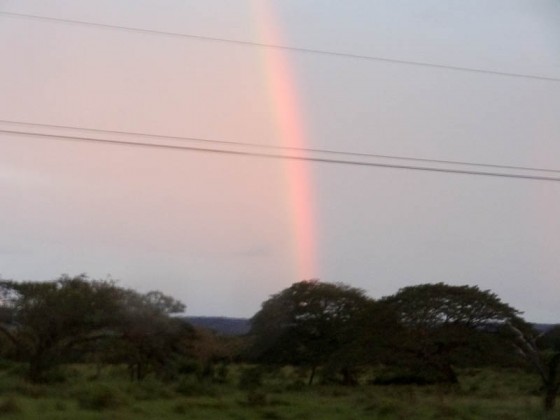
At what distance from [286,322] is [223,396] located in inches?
560

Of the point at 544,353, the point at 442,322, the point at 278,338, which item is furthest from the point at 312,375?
the point at 544,353

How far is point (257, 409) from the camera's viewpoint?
25797 mm

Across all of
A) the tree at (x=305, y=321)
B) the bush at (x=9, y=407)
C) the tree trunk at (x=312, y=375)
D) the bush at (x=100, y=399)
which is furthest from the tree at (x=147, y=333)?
the bush at (x=9, y=407)

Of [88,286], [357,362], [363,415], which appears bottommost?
[363,415]

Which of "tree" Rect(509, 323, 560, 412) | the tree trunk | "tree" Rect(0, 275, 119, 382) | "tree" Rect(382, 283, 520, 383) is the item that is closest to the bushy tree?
"tree" Rect(0, 275, 119, 382)

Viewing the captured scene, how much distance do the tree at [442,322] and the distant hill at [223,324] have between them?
7.21m

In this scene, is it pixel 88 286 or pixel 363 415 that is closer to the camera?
pixel 363 415

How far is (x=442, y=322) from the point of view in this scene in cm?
4056

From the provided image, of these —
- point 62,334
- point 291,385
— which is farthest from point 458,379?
point 62,334

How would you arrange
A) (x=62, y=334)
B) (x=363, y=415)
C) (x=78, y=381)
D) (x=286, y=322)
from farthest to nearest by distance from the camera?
(x=286, y=322) < (x=62, y=334) < (x=78, y=381) < (x=363, y=415)

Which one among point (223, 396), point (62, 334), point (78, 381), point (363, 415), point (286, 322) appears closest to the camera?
point (363, 415)

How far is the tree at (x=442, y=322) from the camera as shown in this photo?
38844 mm

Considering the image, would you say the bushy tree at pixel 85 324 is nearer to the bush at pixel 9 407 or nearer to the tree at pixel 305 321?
the tree at pixel 305 321

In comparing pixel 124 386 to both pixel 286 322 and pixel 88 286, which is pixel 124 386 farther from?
pixel 286 322
